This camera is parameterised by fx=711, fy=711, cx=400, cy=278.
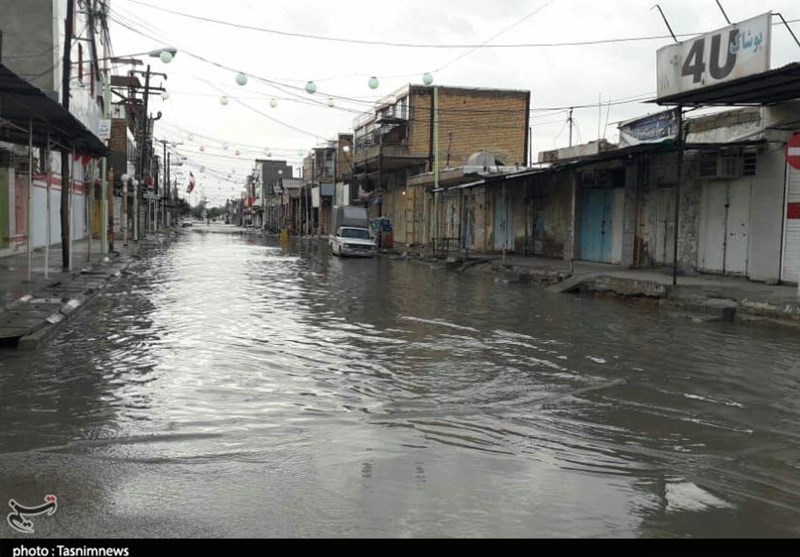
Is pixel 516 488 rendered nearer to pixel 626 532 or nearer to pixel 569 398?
pixel 626 532

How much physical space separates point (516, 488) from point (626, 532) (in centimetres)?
85

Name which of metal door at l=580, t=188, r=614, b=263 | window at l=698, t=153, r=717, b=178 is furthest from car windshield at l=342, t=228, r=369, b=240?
window at l=698, t=153, r=717, b=178

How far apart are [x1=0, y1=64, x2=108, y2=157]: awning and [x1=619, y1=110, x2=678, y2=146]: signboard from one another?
50.8 feet

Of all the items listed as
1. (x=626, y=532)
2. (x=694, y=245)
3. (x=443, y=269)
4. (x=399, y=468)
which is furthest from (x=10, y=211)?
(x=626, y=532)

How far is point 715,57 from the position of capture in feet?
51.6

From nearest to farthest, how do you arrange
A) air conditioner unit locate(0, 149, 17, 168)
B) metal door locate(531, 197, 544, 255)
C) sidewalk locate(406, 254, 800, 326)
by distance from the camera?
sidewalk locate(406, 254, 800, 326) → air conditioner unit locate(0, 149, 17, 168) → metal door locate(531, 197, 544, 255)

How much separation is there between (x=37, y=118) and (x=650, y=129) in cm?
1725

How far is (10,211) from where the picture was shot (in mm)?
25047

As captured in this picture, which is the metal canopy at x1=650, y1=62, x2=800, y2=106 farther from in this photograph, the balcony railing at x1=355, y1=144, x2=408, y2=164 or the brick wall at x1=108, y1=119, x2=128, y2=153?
the brick wall at x1=108, y1=119, x2=128, y2=153

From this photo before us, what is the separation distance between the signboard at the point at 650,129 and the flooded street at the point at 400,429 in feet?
33.2

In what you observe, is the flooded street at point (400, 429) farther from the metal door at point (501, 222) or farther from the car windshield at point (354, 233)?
the car windshield at point (354, 233)

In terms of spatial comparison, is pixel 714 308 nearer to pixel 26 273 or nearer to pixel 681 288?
pixel 681 288

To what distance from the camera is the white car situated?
3612 cm

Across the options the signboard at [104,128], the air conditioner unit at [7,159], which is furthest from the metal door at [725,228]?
the signboard at [104,128]
